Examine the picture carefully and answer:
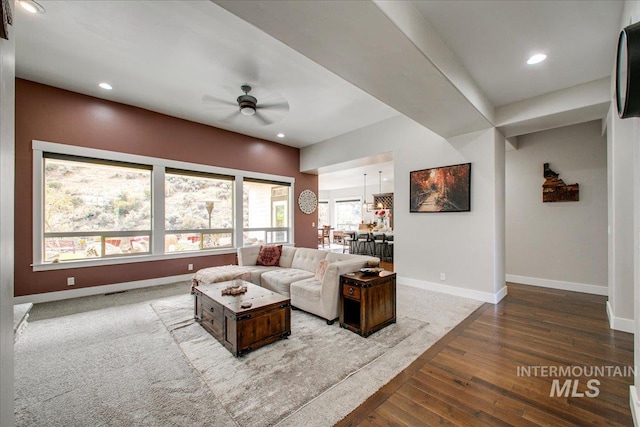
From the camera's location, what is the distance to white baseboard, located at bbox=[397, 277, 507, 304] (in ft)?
13.0

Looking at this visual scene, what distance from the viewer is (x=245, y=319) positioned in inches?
96.7

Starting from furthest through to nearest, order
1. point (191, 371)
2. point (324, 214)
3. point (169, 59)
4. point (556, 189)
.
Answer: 1. point (324, 214)
2. point (556, 189)
3. point (169, 59)
4. point (191, 371)

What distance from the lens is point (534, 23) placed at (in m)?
2.37

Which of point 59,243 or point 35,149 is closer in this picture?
point 35,149

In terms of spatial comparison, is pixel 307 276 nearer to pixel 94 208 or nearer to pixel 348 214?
pixel 94 208

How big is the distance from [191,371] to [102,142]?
428 cm

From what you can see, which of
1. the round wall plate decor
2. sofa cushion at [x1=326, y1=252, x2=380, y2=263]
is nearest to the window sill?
the round wall plate decor

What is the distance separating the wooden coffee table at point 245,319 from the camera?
2.44 m

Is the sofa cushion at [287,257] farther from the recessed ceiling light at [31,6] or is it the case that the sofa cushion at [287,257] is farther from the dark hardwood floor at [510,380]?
the recessed ceiling light at [31,6]

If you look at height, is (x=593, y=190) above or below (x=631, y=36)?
below

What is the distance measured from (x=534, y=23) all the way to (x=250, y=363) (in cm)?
399

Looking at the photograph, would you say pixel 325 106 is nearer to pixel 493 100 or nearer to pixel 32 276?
pixel 493 100

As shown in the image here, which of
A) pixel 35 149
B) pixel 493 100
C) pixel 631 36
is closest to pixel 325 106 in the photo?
pixel 493 100

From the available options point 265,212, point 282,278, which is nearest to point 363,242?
point 265,212
